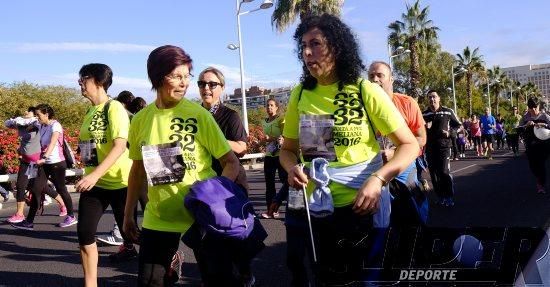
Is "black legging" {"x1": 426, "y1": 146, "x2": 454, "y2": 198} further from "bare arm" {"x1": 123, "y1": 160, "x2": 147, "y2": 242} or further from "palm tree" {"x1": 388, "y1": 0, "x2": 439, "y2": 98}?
"palm tree" {"x1": 388, "y1": 0, "x2": 439, "y2": 98}

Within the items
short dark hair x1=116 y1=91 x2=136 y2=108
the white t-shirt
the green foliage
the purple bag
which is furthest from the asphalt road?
the green foliage

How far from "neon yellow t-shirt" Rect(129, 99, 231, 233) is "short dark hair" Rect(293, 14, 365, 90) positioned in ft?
1.97

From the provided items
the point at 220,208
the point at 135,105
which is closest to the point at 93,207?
the point at 220,208

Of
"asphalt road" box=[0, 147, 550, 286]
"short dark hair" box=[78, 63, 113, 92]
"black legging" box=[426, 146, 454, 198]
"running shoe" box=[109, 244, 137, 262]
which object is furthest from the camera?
"black legging" box=[426, 146, 454, 198]

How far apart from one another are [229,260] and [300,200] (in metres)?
0.48

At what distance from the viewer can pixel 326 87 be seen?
2623 mm

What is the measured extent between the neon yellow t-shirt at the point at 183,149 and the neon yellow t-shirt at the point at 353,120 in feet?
2.07

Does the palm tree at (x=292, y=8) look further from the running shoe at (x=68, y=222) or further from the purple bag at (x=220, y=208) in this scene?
the purple bag at (x=220, y=208)

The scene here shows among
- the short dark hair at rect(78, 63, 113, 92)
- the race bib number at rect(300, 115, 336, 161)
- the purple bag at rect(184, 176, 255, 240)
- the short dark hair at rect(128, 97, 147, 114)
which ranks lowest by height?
the purple bag at rect(184, 176, 255, 240)

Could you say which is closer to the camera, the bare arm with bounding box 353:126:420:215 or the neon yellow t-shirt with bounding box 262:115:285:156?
the bare arm with bounding box 353:126:420:215

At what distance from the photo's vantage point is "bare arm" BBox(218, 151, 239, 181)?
289cm

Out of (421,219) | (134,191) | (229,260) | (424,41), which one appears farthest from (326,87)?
(424,41)

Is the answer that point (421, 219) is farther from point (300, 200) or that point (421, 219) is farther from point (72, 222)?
point (72, 222)

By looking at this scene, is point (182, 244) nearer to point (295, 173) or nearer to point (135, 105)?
point (135, 105)
